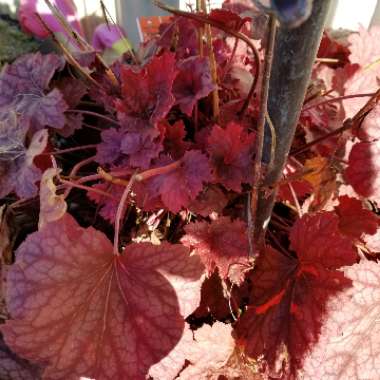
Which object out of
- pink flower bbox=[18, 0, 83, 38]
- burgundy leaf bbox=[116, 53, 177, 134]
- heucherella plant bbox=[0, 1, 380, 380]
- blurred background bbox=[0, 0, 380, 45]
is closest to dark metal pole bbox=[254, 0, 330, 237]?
heucherella plant bbox=[0, 1, 380, 380]

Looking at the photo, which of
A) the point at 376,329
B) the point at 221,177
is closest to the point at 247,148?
the point at 221,177

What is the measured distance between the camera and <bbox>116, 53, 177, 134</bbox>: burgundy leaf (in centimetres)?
51

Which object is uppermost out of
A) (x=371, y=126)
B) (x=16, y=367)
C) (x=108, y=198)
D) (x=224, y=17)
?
(x=224, y=17)


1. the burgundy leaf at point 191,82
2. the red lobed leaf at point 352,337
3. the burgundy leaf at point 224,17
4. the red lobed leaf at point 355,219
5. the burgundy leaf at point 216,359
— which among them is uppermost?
the burgundy leaf at point 224,17

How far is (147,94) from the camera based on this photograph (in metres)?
0.54

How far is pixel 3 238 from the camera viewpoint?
0.62 m

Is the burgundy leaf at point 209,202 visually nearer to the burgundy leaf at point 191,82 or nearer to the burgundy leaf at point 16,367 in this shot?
the burgundy leaf at point 191,82

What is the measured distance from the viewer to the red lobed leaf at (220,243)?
543 mm

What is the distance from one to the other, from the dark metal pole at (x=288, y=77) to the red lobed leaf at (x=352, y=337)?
0.55ft

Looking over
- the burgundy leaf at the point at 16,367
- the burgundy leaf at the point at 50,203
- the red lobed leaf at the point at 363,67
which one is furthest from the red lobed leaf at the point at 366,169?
the burgundy leaf at the point at 16,367

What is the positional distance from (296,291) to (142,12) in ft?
4.10

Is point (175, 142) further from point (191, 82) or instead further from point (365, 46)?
point (365, 46)

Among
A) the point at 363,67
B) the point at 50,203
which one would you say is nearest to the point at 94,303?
the point at 50,203

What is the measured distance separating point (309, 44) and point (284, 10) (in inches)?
7.9
